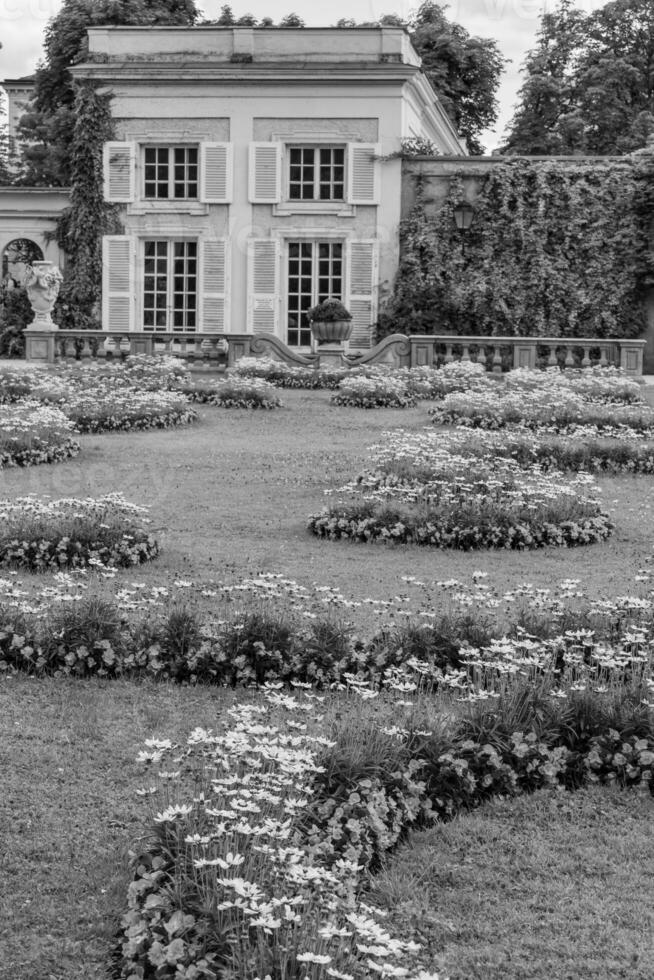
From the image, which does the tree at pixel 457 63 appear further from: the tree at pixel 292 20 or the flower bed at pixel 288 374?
the flower bed at pixel 288 374

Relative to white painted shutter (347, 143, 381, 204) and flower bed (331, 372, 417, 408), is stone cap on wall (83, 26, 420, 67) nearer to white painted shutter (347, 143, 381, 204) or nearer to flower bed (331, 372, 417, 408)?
white painted shutter (347, 143, 381, 204)

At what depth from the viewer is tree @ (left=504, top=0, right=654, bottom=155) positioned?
34.3 metres

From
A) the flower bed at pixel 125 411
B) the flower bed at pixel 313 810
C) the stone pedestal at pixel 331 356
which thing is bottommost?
the flower bed at pixel 313 810

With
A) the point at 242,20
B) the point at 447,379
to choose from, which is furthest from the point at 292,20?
the point at 447,379

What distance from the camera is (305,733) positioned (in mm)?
4473

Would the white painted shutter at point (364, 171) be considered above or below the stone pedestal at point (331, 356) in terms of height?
above

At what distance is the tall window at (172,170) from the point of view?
26.0m

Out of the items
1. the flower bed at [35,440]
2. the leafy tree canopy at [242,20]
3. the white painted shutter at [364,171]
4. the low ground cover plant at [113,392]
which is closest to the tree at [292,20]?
the leafy tree canopy at [242,20]

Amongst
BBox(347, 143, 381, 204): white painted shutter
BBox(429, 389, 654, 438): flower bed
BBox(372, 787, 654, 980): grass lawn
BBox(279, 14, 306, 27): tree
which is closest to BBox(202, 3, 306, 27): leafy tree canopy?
BBox(279, 14, 306, 27): tree

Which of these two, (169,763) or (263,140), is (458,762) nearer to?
(169,763)

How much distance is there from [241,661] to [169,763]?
101 centimetres

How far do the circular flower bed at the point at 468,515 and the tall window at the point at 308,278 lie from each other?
16564 millimetres

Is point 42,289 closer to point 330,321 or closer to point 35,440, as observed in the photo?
point 330,321

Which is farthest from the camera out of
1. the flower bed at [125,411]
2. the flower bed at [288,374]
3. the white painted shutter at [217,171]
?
the white painted shutter at [217,171]
